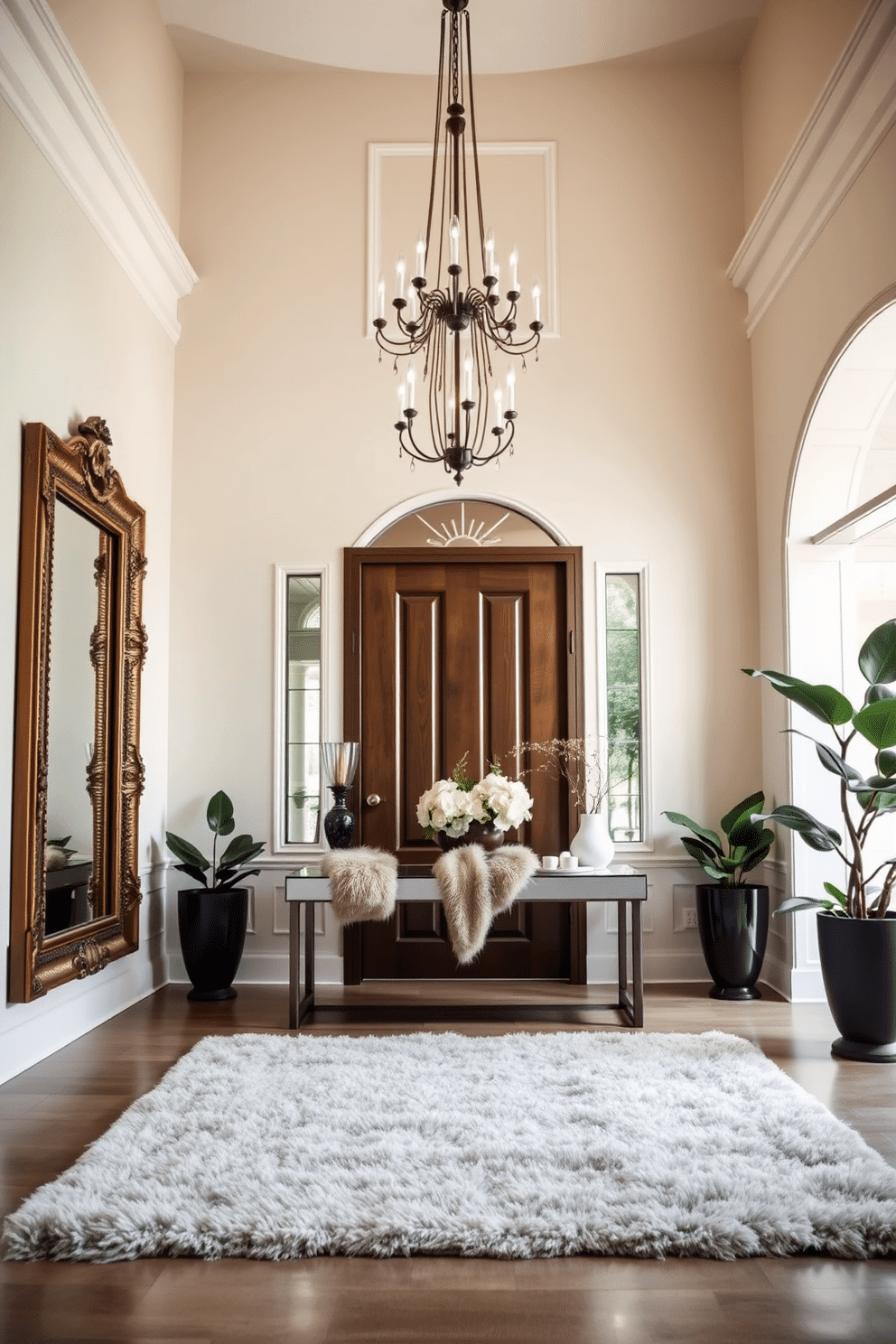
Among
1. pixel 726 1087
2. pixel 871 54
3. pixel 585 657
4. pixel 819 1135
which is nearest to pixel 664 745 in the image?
pixel 585 657

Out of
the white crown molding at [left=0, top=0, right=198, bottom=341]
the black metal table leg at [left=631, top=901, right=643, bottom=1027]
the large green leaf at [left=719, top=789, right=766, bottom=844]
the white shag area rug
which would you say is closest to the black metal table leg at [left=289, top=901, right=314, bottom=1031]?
the white shag area rug

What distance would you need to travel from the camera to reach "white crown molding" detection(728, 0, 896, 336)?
3613mm

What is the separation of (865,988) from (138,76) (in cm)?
512

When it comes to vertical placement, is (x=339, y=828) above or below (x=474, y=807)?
below

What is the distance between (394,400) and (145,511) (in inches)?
56.8

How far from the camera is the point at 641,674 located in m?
5.36

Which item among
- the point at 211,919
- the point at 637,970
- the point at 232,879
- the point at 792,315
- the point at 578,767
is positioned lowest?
the point at 637,970

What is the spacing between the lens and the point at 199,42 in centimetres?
546

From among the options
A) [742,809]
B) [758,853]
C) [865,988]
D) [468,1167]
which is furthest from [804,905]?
[468,1167]

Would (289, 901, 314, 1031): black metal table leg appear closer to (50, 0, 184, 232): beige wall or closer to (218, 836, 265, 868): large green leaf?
(218, 836, 265, 868): large green leaf

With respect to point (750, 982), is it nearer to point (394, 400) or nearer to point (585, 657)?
point (585, 657)

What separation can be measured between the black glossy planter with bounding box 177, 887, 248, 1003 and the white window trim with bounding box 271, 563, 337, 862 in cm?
52

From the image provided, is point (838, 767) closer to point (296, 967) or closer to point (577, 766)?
point (577, 766)

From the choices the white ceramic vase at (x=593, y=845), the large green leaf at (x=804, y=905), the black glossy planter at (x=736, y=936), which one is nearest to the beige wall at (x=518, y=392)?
the black glossy planter at (x=736, y=936)
